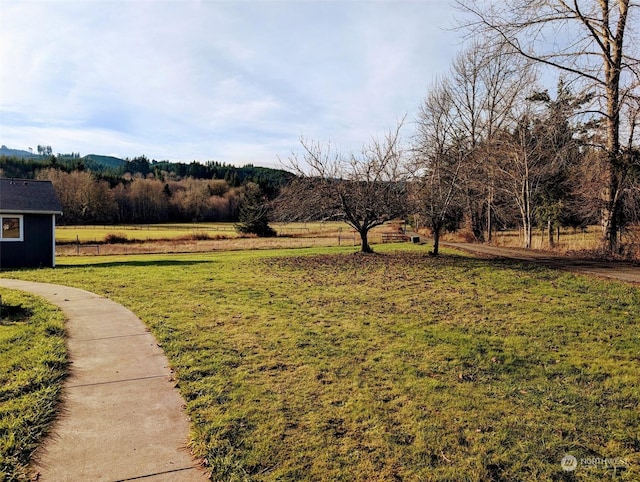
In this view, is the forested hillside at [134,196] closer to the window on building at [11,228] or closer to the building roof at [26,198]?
the building roof at [26,198]

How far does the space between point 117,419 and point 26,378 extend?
1520 millimetres

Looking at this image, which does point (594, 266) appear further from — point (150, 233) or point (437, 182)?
point (150, 233)

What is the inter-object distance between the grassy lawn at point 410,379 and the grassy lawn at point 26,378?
3.82ft

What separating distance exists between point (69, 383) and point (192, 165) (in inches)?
5240

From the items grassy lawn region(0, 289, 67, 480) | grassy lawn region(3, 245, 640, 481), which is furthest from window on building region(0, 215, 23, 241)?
grassy lawn region(0, 289, 67, 480)

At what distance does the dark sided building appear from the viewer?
50.2 ft

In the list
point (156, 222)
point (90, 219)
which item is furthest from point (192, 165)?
point (90, 219)

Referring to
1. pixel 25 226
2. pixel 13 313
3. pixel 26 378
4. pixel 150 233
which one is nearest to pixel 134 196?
pixel 150 233

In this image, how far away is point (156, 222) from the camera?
78.4m

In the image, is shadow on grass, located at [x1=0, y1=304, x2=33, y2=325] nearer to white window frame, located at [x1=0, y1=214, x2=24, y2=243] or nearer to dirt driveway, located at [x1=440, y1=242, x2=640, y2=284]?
white window frame, located at [x1=0, y1=214, x2=24, y2=243]

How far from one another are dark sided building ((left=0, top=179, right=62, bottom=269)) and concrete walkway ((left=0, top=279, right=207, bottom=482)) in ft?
40.4

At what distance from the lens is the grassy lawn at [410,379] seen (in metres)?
2.96

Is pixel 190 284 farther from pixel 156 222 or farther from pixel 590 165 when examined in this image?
pixel 156 222

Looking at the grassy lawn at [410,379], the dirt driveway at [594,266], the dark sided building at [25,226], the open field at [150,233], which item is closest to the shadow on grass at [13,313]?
the grassy lawn at [410,379]
